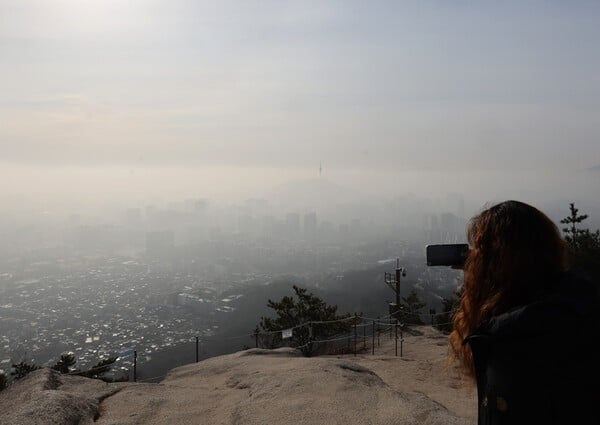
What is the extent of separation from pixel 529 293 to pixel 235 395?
5.49m

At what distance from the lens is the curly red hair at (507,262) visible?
1.83 m

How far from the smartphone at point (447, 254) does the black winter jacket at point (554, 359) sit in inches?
24.1

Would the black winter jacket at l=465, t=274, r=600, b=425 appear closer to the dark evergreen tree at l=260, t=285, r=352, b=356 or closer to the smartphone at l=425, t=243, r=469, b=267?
the smartphone at l=425, t=243, r=469, b=267

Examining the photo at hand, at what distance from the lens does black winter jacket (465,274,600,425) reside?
1648 millimetres

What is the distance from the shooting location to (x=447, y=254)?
236 centimetres

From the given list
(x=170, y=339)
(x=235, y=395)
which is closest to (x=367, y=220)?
(x=170, y=339)

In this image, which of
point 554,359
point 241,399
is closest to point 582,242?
point 241,399

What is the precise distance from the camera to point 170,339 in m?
42.4

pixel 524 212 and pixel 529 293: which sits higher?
pixel 524 212

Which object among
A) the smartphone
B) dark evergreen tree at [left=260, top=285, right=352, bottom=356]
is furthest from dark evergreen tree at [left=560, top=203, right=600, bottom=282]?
the smartphone

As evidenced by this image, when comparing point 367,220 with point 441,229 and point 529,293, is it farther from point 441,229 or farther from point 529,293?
point 529,293

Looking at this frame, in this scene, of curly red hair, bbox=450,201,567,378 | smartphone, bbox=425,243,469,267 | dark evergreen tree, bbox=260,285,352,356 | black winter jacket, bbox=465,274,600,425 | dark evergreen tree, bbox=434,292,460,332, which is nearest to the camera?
black winter jacket, bbox=465,274,600,425

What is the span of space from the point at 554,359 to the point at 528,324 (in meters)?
0.15

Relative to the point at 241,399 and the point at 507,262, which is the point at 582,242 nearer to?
the point at 241,399
